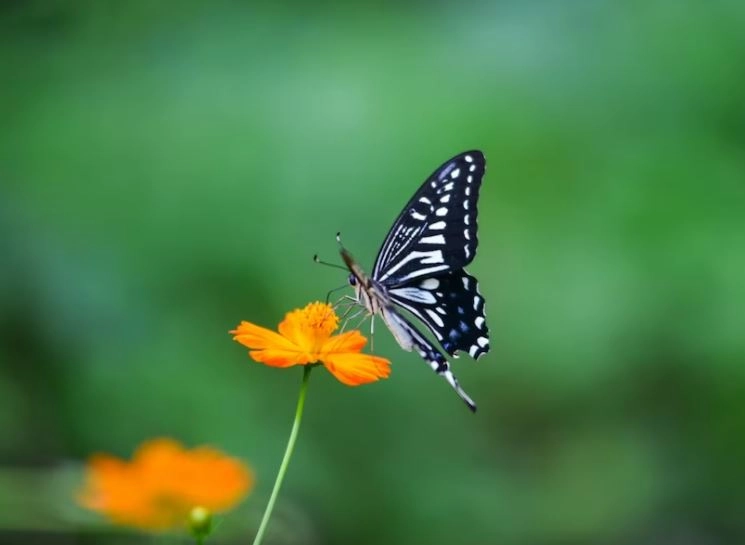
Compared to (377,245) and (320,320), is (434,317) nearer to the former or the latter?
(320,320)

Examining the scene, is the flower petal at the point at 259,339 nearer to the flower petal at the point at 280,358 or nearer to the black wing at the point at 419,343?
the flower petal at the point at 280,358

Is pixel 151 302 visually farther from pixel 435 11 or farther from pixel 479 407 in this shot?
pixel 435 11

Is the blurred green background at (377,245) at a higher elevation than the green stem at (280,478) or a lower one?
higher

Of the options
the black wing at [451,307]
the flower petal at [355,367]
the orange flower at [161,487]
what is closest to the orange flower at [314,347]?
the flower petal at [355,367]

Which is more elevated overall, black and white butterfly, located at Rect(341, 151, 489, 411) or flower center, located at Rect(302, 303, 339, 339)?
black and white butterfly, located at Rect(341, 151, 489, 411)

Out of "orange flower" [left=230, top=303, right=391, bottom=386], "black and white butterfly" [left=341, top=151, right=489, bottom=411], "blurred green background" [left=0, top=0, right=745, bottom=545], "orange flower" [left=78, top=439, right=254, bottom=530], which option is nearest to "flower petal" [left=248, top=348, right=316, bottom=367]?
"orange flower" [left=230, top=303, right=391, bottom=386]

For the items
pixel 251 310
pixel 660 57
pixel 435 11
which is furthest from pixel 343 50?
pixel 660 57

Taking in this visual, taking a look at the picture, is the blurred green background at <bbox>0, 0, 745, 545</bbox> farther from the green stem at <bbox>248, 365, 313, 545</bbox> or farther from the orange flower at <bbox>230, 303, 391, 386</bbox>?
the green stem at <bbox>248, 365, 313, 545</bbox>
